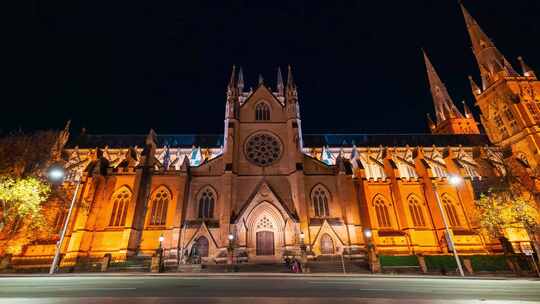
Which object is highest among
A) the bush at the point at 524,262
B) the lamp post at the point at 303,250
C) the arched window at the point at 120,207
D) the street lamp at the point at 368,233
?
the arched window at the point at 120,207

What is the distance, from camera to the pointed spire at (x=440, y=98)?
5944 centimetres

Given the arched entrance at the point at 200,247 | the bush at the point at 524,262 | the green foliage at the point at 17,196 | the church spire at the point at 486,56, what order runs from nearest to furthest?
the green foliage at the point at 17,196, the bush at the point at 524,262, the arched entrance at the point at 200,247, the church spire at the point at 486,56

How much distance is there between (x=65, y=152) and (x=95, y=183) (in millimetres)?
18365

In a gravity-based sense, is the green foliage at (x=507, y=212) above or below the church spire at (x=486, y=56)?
below

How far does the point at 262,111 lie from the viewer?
3312cm

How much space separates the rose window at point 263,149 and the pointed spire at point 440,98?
48.6 meters

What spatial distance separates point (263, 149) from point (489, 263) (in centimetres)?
2309

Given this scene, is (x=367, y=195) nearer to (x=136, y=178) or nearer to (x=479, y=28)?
(x=136, y=178)

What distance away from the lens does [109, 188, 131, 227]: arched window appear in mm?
26909

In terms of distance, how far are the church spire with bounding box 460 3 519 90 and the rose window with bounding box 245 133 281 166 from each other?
45837mm

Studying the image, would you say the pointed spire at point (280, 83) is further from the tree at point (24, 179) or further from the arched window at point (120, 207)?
the tree at point (24, 179)

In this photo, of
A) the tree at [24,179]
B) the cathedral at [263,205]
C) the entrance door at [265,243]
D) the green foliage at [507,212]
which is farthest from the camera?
the entrance door at [265,243]

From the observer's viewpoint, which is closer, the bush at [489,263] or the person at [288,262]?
the bush at [489,263]

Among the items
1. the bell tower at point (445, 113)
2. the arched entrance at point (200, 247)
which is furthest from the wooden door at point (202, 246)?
the bell tower at point (445, 113)
